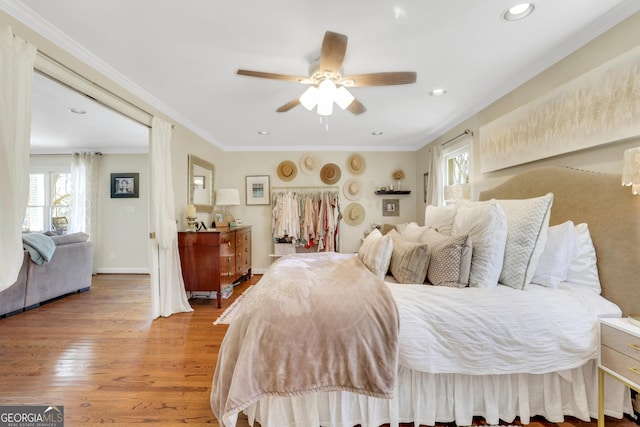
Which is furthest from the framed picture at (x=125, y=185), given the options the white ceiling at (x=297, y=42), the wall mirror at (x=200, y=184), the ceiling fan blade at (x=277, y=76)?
the ceiling fan blade at (x=277, y=76)

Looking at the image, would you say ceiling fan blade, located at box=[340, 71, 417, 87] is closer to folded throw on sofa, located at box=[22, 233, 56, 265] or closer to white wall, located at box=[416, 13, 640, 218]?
white wall, located at box=[416, 13, 640, 218]

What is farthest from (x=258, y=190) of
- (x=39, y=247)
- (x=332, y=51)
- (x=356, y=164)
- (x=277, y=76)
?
(x=332, y=51)

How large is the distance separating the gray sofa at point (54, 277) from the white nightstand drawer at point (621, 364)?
5.15 meters

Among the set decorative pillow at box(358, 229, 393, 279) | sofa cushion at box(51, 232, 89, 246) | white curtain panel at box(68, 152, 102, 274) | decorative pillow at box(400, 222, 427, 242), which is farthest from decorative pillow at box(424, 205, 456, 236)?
white curtain panel at box(68, 152, 102, 274)

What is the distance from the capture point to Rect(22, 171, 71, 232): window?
16.7 ft

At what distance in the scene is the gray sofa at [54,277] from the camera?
9.71 ft

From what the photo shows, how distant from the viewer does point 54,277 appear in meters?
3.38

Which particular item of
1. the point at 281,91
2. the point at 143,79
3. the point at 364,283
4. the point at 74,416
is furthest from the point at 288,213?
the point at 74,416

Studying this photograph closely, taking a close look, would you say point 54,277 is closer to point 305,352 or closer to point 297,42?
point 305,352

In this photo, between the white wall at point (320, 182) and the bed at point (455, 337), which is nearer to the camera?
the bed at point (455, 337)

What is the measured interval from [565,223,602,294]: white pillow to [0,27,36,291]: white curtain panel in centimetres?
335

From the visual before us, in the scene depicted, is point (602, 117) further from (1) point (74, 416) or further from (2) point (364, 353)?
(1) point (74, 416)

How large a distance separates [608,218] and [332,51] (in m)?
1.97

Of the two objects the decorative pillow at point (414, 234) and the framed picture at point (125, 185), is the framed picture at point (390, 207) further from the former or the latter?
the framed picture at point (125, 185)
